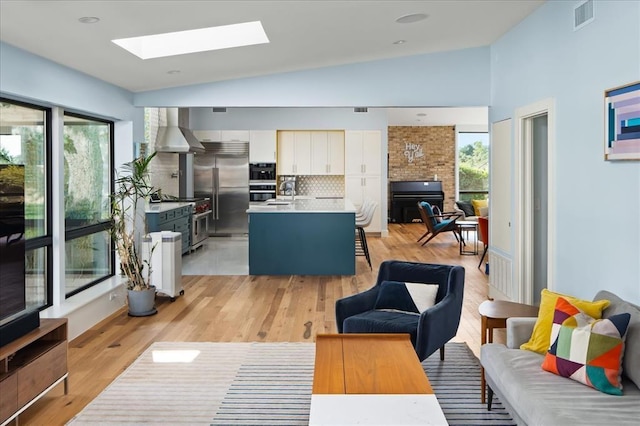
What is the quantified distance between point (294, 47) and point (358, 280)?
3.31 m

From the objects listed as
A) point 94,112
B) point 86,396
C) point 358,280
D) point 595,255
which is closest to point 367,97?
point 358,280

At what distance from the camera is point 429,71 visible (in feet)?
20.9

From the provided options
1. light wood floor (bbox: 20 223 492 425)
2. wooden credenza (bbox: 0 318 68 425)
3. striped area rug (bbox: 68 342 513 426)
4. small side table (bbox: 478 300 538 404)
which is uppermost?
small side table (bbox: 478 300 538 404)

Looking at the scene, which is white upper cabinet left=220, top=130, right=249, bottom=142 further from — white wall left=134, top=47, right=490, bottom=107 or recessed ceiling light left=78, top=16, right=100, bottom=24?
recessed ceiling light left=78, top=16, right=100, bottom=24

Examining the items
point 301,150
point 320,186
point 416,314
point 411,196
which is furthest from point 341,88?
point 411,196

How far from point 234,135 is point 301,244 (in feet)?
16.1

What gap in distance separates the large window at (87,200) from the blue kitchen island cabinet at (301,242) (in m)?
2.09

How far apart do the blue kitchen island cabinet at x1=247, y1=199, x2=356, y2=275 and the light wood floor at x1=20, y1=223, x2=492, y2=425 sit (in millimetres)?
185

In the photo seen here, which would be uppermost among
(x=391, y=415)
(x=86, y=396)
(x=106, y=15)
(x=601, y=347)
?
(x=106, y=15)

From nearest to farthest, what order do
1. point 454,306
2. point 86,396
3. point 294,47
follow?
1. point 86,396
2. point 454,306
3. point 294,47

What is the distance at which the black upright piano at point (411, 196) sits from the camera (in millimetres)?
14547

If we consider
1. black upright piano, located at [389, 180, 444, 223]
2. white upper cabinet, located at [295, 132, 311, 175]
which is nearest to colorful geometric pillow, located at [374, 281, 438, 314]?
white upper cabinet, located at [295, 132, 311, 175]

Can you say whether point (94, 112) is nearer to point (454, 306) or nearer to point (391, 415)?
point (454, 306)

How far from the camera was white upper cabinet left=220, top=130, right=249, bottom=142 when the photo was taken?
11.7m
